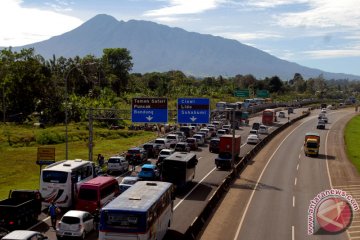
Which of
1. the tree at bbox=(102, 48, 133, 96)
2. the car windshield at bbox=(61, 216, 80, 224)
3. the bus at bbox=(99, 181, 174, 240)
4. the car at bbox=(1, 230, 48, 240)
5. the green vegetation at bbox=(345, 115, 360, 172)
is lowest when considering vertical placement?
the green vegetation at bbox=(345, 115, 360, 172)

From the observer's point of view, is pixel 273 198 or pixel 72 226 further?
pixel 273 198

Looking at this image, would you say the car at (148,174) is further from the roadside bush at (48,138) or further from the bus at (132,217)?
the roadside bush at (48,138)

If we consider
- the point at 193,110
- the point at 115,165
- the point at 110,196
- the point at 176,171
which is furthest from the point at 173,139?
the point at 110,196

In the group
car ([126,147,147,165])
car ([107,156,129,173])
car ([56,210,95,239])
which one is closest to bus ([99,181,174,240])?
car ([56,210,95,239])

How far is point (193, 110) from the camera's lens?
49.6m

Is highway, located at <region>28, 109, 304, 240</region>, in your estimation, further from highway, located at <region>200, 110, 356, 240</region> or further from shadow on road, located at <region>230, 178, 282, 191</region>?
shadow on road, located at <region>230, 178, 282, 191</region>

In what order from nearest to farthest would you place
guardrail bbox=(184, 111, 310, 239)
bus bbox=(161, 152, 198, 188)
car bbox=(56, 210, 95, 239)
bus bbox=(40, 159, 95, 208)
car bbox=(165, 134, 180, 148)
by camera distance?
car bbox=(56, 210, 95, 239)
guardrail bbox=(184, 111, 310, 239)
bus bbox=(40, 159, 95, 208)
bus bbox=(161, 152, 198, 188)
car bbox=(165, 134, 180, 148)

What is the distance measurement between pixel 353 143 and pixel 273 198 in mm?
45068

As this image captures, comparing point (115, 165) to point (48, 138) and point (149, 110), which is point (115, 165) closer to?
point (149, 110)

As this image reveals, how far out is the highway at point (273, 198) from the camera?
91.5 ft

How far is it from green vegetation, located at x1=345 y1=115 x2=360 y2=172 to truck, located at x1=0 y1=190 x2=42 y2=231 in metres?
38.2

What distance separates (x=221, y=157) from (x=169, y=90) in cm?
11013

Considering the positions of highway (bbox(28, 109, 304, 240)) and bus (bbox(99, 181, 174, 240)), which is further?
highway (bbox(28, 109, 304, 240))

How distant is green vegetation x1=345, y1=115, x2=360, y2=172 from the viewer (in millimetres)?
59562
